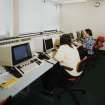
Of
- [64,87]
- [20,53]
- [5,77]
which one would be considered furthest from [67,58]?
[5,77]

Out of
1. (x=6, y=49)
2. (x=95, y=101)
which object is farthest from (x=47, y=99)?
(x=6, y=49)

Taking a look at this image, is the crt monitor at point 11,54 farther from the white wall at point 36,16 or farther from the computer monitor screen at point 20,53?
the white wall at point 36,16

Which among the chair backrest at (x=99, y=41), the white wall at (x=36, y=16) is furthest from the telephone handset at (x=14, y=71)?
the chair backrest at (x=99, y=41)

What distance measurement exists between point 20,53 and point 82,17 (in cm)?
496

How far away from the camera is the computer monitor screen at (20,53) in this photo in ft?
7.59

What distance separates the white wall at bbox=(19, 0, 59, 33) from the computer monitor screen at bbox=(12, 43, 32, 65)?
3.57ft

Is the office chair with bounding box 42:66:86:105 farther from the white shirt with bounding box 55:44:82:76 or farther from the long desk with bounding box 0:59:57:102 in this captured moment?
the long desk with bounding box 0:59:57:102

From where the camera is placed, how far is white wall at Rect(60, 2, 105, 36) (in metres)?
6.71

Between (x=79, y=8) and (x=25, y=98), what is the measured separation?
536 cm

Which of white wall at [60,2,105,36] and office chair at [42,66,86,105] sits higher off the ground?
white wall at [60,2,105,36]

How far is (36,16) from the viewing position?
14.5 ft

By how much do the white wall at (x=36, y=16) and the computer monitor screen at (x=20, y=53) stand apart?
1.09 metres

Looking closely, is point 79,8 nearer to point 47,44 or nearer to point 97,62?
point 97,62

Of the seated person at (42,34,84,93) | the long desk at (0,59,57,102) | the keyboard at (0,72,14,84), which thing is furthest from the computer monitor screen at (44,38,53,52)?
the keyboard at (0,72,14,84)
